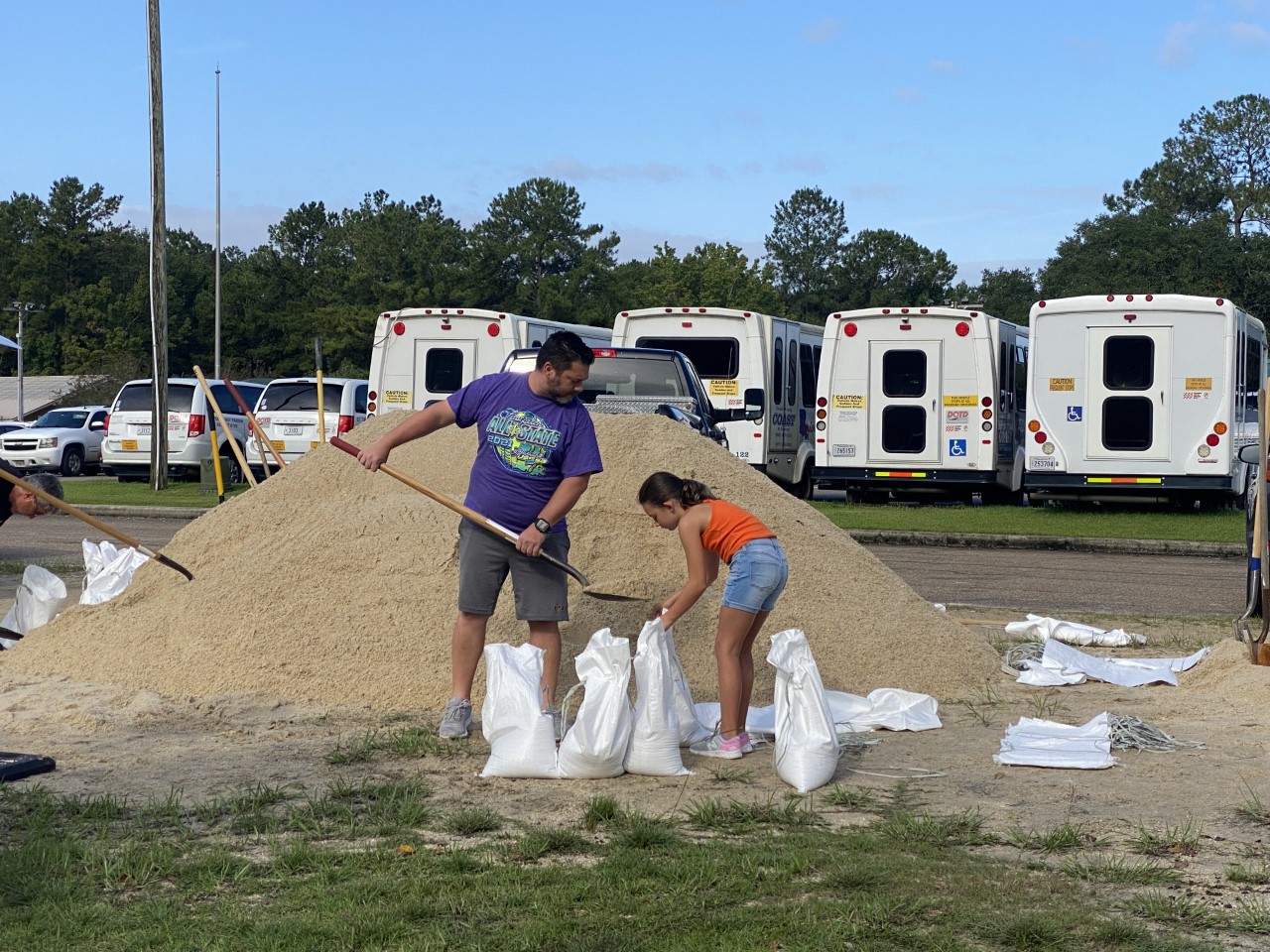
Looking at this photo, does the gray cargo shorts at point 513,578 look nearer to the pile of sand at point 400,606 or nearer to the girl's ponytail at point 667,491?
the girl's ponytail at point 667,491

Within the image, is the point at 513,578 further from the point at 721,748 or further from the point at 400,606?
the point at 400,606

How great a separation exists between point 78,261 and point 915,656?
89.4 metres

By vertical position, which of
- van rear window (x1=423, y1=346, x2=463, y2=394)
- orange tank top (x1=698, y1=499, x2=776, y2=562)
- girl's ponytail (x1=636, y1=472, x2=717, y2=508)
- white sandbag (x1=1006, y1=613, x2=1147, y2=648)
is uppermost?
van rear window (x1=423, y1=346, x2=463, y2=394)

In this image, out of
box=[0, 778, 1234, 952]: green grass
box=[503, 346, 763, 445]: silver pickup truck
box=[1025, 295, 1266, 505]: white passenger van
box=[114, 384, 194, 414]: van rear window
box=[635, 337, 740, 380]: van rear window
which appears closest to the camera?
box=[0, 778, 1234, 952]: green grass

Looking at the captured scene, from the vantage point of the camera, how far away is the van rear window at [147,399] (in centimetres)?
2522

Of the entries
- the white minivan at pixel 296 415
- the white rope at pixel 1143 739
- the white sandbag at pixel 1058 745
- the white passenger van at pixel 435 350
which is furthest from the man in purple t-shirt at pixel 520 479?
the white minivan at pixel 296 415

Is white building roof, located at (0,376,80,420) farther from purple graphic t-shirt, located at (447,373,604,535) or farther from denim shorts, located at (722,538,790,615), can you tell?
denim shorts, located at (722,538,790,615)

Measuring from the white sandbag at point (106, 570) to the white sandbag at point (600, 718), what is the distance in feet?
15.4

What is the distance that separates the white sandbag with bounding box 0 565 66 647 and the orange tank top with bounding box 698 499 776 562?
4.68m

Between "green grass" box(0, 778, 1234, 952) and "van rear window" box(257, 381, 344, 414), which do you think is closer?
"green grass" box(0, 778, 1234, 952)

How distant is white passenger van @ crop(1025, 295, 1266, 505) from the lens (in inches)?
750

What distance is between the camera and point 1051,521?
733 inches

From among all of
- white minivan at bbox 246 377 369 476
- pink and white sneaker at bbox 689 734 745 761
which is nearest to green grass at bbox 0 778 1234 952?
pink and white sneaker at bbox 689 734 745 761

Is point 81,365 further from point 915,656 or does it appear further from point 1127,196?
point 915,656
